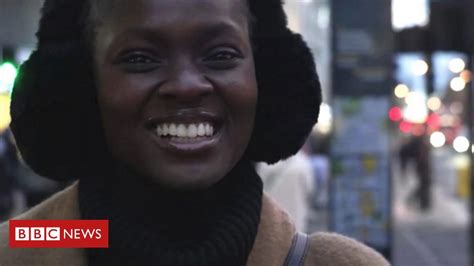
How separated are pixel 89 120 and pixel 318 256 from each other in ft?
1.87

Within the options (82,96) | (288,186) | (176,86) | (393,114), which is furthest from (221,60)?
(393,114)

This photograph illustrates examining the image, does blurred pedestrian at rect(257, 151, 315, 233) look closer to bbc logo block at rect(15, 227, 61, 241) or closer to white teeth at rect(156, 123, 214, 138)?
bbc logo block at rect(15, 227, 61, 241)

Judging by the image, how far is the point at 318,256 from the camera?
6.21ft

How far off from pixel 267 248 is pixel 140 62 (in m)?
0.48

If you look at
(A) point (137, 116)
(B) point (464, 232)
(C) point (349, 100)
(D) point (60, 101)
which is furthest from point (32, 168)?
(B) point (464, 232)

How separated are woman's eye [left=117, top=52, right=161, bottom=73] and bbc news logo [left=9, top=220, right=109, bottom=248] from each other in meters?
0.32

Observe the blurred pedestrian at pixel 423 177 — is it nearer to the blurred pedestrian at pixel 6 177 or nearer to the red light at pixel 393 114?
the red light at pixel 393 114

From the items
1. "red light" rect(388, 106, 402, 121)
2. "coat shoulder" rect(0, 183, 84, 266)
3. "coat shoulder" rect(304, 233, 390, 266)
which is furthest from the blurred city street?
"coat shoulder" rect(0, 183, 84, 266)

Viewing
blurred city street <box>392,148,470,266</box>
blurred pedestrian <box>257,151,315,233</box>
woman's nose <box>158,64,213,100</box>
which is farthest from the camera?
blurred city street <box>392,148,470,266</box>

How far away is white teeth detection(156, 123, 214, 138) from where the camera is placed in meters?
1.71

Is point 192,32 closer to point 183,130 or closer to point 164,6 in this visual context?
point 164,6

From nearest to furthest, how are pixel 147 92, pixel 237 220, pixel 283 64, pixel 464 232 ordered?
pixel 147 92 → pixel 237 220 → pixel 283 64 → pixel 464 232

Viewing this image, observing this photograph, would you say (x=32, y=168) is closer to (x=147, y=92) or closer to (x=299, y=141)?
(x=147, y=92)

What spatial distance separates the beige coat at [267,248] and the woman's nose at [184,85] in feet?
1.23
